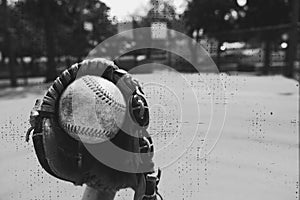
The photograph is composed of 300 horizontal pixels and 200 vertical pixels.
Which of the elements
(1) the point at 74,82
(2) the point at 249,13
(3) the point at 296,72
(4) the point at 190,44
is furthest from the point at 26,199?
(3) the point at 296,72

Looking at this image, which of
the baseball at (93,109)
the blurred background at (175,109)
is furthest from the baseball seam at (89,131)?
the blurred background at (175,109)

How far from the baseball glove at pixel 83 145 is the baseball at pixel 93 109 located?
3 centimetres

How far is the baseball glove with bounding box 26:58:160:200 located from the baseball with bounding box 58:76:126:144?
0.09 feet

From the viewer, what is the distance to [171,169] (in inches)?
67.8

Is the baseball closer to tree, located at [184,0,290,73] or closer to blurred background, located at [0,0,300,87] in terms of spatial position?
blurred background, located at [0,0,300,87]

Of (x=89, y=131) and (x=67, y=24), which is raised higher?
(x=67, y=24)

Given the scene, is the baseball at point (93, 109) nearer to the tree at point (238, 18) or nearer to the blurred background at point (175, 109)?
the blurred background at point (175, 109)

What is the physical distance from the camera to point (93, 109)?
3.06 ft

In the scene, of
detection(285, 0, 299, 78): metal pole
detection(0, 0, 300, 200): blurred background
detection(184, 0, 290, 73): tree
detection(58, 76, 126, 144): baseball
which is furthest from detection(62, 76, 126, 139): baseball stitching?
detection(285, 0, 299, 78): metal pole

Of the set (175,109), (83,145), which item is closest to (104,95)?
(83,145)

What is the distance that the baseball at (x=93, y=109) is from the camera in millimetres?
935

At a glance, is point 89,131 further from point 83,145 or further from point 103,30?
point 103,30

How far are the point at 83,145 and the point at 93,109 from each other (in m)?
0.14

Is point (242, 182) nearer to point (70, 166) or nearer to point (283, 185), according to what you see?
point (283, 185)
